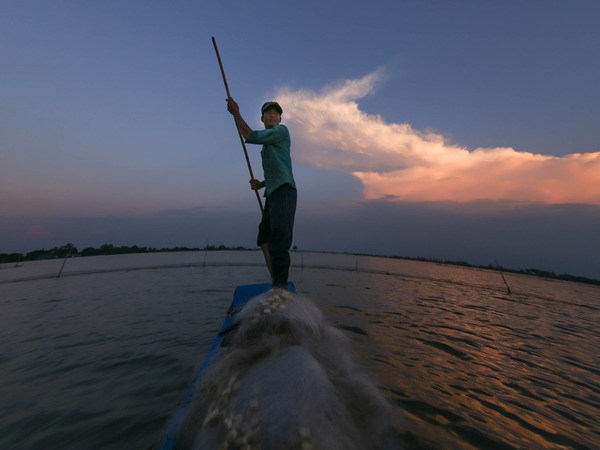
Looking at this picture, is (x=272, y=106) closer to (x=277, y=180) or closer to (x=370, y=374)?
(x=277, y=180)

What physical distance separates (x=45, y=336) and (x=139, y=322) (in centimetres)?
177

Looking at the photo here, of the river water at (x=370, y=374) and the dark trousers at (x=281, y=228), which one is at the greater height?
the dark trousers at (x=281, y=228)

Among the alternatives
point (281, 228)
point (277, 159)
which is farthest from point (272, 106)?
point (281, 228)

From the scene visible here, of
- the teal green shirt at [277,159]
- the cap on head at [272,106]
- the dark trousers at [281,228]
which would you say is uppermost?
the cap on head at [272,106]

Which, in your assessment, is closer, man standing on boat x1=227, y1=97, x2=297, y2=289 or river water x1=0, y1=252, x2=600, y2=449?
river water x1=0, y1=252, x2=600, y2=449

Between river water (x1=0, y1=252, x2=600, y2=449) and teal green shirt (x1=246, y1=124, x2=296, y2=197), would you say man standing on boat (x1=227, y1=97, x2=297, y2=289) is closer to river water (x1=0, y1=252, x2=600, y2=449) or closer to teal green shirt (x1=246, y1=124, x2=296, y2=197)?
teal green shirt (x1=246, y1=124, x2=296, y2=197)

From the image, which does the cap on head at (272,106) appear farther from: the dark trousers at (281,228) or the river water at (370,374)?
the river water at (370,374)

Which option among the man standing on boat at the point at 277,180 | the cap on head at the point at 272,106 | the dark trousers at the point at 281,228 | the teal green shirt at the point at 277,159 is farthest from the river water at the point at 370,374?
the cap on head at the point at 272,106

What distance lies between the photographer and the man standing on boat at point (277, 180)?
4.12 metres

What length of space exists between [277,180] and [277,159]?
36cm

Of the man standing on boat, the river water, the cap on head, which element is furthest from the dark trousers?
the river water

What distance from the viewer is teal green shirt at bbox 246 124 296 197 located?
4191 millimetres

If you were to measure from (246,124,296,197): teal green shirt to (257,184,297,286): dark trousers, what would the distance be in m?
0.12

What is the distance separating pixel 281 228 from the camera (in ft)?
13.5
